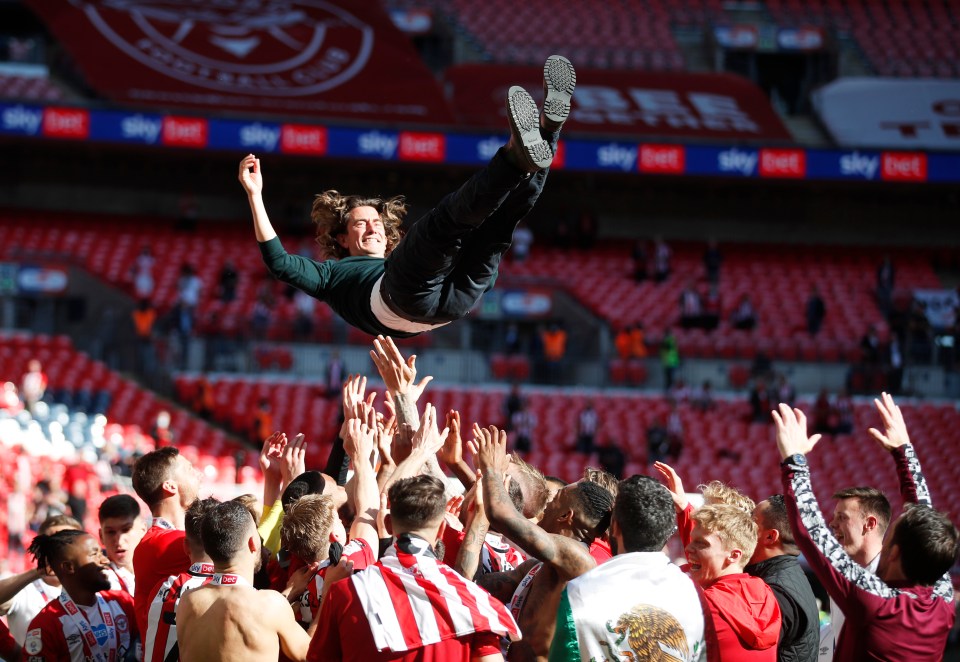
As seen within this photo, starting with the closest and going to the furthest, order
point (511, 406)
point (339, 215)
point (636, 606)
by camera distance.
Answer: point (636, 606) < point (339, 215) < point (511, 406)

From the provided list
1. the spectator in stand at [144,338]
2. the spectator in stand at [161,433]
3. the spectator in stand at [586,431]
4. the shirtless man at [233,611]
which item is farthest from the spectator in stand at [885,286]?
the shirtless man at [233,611]

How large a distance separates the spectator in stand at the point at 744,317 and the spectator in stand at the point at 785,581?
18.8 m

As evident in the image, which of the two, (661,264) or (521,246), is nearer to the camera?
(521,246)

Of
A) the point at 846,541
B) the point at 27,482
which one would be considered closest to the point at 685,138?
the point at 27,482

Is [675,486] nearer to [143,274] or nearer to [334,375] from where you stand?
[334,375]

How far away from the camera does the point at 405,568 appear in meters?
4.16

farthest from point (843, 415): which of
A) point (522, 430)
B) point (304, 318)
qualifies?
point (304, 318)

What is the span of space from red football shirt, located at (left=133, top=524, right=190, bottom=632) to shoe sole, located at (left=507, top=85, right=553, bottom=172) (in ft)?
6.99

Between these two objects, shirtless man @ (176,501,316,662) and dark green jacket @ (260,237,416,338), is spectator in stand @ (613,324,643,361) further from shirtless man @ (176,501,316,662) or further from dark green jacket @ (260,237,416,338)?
shirtless man @ (176,501,316,662)

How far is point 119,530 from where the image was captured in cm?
592

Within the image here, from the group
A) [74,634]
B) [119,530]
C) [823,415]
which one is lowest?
[823,415]

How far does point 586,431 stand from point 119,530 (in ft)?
46.0

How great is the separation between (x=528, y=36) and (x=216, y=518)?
2571cm

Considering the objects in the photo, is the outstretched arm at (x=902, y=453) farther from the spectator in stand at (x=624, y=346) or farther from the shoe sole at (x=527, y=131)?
the spectator in stand at (x=624, y=346)
